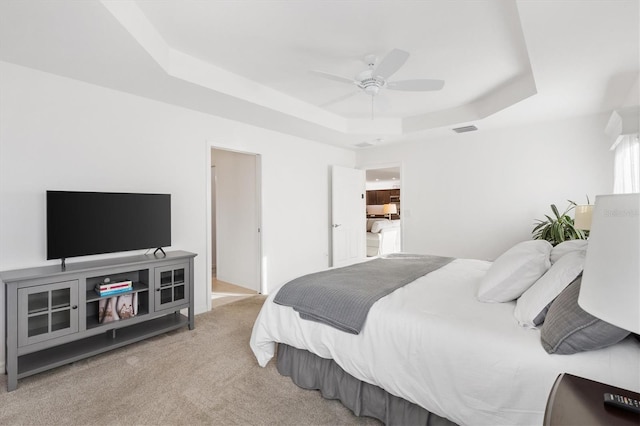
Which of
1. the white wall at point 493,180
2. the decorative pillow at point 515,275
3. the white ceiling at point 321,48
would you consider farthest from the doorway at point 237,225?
the decorative pillow at point 515,275

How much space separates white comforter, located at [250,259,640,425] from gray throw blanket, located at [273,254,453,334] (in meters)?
0.06

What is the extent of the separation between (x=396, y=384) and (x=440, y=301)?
1.83ft

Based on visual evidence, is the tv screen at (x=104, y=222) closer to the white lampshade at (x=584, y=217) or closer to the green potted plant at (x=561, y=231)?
the white lampshade at (x=584, y=217)

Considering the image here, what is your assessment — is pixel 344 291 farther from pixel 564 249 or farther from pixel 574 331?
pixel 564 249

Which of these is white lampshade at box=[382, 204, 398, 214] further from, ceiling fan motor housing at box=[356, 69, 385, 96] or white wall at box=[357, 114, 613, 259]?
ceiling fan motor housing at box=[356, 69, 385, 96]

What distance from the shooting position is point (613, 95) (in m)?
3.21

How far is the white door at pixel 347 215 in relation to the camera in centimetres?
553

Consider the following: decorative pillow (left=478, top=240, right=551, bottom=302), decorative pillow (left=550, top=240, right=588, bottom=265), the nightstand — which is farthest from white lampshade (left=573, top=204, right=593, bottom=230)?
the nightstand

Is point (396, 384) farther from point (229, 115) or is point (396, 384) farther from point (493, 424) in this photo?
point (229, 115)

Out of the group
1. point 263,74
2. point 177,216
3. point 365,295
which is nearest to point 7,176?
point 177,216

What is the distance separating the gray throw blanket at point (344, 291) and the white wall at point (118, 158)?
6.41 feet

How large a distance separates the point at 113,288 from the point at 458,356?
8.84 feet

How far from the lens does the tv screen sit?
250 centimetres

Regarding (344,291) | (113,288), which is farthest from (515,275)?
(113,288)
